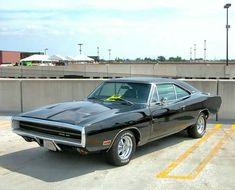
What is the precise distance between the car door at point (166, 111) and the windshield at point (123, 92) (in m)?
0.21

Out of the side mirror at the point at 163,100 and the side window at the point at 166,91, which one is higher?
the side window at the point at 166,91

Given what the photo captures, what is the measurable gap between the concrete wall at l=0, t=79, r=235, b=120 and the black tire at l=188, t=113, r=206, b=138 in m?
2.60

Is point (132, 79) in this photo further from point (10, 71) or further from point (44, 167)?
point (10, 71)

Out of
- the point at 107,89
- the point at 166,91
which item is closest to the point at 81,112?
the point at 107,89

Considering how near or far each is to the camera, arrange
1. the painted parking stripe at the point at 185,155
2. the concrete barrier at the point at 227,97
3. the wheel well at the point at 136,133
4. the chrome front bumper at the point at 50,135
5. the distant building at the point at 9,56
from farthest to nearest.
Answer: the distant building at the point at 9,56, the concrete barrier at the point at 227,97, the wheel well at the point at 136,133, the painted parking stripe at the point at 185,155, the chrome front bumper at the point at 50,135

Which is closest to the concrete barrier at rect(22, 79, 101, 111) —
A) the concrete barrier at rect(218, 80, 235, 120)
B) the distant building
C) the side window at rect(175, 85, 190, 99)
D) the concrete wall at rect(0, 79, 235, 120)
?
the concrete wall at rect(0, 79, 235, 120)

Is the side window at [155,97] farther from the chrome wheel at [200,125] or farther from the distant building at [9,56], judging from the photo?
the distant building at [9,56]

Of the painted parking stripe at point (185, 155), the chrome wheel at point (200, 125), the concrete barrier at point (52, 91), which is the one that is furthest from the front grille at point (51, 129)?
the concrete barrier at point (52, 91)

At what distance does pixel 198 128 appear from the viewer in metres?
8.95

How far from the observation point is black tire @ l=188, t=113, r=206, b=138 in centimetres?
881

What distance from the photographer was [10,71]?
43531 mm

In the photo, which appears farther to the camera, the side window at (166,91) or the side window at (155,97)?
the side window at (166,91)

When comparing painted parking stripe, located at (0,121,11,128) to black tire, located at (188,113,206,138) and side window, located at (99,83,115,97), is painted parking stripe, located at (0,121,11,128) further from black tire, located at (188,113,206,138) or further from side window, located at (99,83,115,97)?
black tire, located at (188,113,206,138)

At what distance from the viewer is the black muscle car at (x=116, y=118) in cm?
605
